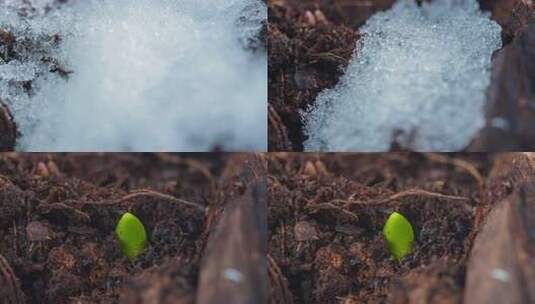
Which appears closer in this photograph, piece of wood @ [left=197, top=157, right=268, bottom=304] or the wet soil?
piece of wood @ [left=197, top=157, right=268, bottom=304]

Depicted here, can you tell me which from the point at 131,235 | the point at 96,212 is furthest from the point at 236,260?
the point at 96,212

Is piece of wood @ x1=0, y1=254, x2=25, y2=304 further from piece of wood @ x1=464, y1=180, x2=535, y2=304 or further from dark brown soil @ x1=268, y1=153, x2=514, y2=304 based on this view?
piece of wood @ x1=464, y1=180, x2=535, y2=304

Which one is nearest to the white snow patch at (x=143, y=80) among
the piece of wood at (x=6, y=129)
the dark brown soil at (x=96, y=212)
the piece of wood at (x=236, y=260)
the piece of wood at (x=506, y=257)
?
the piece of wood at (x=6, y=129)

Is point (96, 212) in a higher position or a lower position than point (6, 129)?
lower

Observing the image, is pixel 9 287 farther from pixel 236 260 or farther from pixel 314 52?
pixel 314 52

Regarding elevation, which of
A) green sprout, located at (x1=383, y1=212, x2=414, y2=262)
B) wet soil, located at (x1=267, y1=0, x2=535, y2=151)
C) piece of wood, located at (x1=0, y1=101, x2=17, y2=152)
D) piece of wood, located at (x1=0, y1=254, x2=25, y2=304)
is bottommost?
piece of wood, located at (x1=0, y1=254, x2=25, y2=304)

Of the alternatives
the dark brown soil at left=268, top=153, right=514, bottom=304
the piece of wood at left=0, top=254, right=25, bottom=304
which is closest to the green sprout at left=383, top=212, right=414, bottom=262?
the dark brown soil at left=268, top=153, right=514, bottom=304

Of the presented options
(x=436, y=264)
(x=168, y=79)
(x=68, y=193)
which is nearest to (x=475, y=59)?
(x=436, y=264)

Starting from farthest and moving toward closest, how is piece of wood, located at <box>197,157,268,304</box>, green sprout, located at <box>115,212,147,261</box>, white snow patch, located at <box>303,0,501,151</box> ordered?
green sprout, located at <box>115,212,147,261</box>, white snow patch, located at <box>303,0,501,151</box>, piece of wood, located at <box>197,157,268,304</box>
